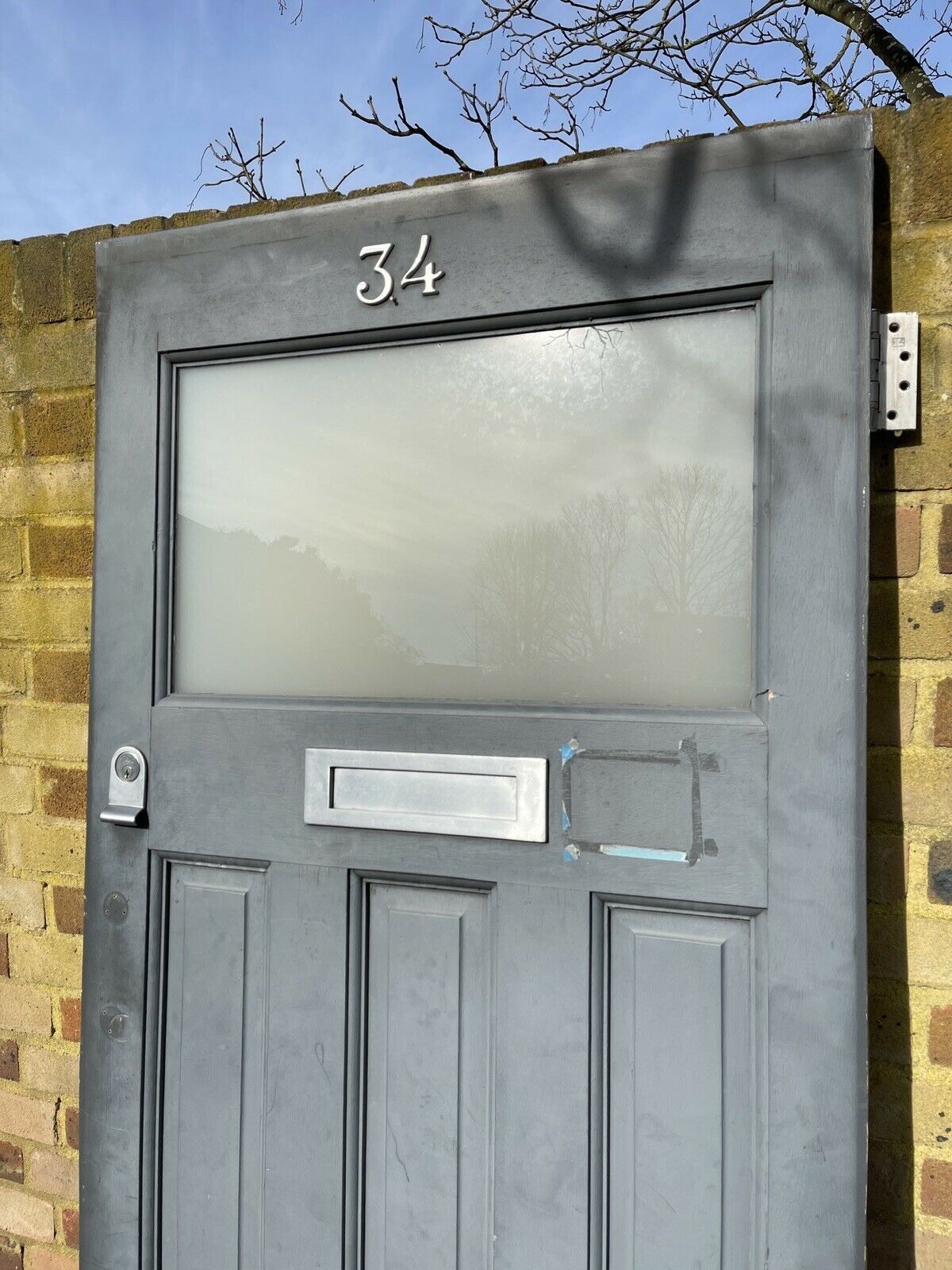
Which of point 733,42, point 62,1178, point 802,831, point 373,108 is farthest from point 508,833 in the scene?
point 733,42

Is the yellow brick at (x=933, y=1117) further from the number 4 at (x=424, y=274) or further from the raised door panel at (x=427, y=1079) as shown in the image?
the number 4 at (x=424, y=274)

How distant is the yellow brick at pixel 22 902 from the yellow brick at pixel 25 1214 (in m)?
0.54

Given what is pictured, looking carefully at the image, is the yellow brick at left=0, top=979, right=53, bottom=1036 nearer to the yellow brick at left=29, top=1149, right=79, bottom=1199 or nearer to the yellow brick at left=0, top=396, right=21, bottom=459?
the yellow brick at left=29, top=1149, right=79, bottom=1199

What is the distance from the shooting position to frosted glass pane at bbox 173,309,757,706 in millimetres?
1380

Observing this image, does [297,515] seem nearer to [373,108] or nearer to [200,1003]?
[200,1003]

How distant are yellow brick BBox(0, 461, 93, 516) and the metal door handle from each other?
503 millimetres

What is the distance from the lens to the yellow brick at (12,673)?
1.88 meters

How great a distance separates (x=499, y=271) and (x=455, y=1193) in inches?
56.0

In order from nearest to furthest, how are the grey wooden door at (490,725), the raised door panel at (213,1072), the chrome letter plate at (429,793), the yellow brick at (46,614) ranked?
the grey wooden door at (490,725) < the chrome letter plate at (429,793) < the raised door panel at (213,1072) < the yellow brick at (46,614)

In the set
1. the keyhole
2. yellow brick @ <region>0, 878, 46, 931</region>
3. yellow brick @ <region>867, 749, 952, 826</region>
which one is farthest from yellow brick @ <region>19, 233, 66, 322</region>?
yellow brick @ <region>867, 749, 952, 826</region>

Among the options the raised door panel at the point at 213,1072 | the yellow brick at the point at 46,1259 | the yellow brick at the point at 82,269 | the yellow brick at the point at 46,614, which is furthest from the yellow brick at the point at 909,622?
the yellow brick at the point at 46,1259

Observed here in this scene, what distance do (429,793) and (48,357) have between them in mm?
1192

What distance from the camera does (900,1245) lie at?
1.38m

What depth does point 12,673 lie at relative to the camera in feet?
6.19
